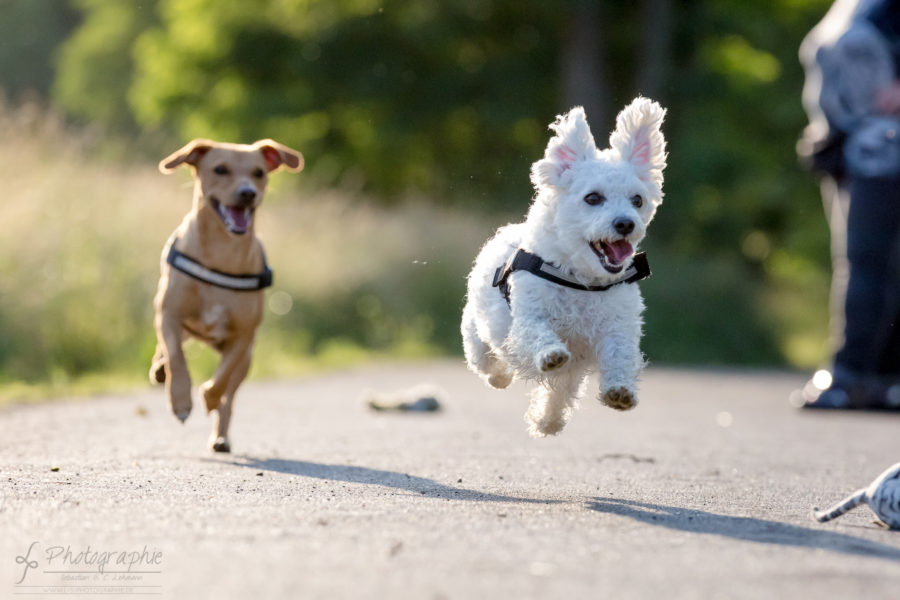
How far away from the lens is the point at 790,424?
10.8m

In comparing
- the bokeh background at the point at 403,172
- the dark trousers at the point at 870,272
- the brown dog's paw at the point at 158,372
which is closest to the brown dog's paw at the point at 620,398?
the brown dog's paw at the point at 158,372

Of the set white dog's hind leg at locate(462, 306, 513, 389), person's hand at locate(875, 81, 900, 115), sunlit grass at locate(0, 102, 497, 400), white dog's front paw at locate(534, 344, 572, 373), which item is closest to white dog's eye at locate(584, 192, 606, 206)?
white dog's front paw at locate(534, 344, 572, 373)

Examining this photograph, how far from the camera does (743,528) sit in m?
5.09

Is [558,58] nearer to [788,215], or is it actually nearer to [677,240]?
[677,240]

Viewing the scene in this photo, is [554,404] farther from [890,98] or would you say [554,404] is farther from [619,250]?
[890,98]

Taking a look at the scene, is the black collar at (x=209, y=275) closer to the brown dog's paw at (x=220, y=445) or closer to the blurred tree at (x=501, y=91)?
the brown dog's paw at (x=220, y=445)

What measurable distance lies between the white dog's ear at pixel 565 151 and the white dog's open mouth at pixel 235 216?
2.18 metres

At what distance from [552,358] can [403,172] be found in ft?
97.8

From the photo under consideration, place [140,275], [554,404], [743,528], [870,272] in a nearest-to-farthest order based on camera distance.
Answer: [743,528] < [554,404] < [870,272] < [140,275]

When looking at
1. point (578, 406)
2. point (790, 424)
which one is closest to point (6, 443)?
point (578, 406)

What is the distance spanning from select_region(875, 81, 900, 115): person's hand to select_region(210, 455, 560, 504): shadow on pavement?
21.4 feet

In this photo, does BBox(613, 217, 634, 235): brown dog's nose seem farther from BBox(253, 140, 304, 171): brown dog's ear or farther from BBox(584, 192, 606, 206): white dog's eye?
BBox(253, 140, 304, 171): brown dog's ear

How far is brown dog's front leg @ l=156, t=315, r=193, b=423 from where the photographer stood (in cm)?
716

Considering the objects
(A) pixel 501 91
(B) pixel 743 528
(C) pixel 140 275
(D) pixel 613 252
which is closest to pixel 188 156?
(D) pixel 613 252
